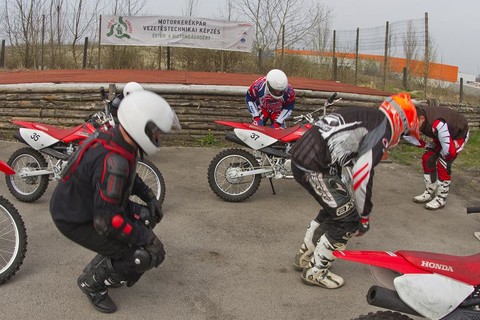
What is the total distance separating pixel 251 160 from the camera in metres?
6.42

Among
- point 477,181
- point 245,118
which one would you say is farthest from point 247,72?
point 477,181

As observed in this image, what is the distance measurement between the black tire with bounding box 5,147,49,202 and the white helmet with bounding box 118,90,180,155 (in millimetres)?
3457

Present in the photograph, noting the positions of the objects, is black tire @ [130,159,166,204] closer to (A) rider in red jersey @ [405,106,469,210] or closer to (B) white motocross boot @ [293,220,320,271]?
(B) white motocross boot @ [293,220,320,271]

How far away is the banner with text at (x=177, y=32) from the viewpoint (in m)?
16.5

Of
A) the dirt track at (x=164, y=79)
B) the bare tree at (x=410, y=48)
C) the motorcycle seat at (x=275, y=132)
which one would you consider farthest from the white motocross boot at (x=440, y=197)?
the bare tree at (x=410, y=48)

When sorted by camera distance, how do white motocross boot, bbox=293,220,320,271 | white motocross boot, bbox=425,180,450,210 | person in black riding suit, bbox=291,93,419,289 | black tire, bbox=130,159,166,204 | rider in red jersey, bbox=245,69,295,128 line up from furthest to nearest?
rider in red jersey, bbox=245,69,295,128 → white motocross boot, bbox=425,180,450,210 → black tire, bbox=130,159,166,204 → white motocross boot, bbox=293,220,320,271 → person in black riding suit, bbox=291,93,419,289

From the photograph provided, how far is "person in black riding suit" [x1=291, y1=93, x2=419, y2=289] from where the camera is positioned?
3559 millimetres

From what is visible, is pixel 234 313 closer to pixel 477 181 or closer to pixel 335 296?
pixel 335 296

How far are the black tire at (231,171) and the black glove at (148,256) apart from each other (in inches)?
116

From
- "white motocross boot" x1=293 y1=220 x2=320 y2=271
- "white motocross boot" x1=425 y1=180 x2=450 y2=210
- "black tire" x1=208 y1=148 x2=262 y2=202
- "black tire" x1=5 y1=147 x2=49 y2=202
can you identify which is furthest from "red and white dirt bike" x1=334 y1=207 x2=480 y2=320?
"black tire" x1=5 y1=147 x2=49 y2=202

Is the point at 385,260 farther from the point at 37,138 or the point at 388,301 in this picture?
the point at 37,138

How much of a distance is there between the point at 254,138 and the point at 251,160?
352 millimetres

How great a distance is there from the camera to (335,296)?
4.14 metres

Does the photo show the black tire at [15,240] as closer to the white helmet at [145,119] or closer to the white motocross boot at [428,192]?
the white helmet at [145,119]
